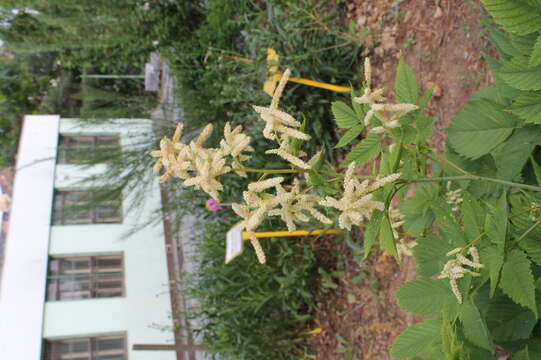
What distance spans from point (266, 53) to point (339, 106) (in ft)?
7.04

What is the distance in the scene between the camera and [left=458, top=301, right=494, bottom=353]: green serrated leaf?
79 cm

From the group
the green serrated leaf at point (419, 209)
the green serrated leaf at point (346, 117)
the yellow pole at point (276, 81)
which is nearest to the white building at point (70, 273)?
the yellow pole at point (276, 81)

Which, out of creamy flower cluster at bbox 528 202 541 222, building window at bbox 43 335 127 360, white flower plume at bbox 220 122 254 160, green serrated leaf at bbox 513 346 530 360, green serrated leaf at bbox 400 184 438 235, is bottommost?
green serrated leaf at bbox 513 346 530 360

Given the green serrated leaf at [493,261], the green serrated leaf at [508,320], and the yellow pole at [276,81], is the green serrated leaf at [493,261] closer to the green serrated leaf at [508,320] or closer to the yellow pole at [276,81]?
the green serrated leaf at [508,320]

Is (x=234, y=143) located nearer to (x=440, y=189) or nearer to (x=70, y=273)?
(x=440, y=189)

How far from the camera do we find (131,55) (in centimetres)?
370

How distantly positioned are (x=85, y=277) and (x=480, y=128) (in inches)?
205

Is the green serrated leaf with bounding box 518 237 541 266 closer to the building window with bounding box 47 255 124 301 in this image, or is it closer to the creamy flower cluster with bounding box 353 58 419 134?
the creamy flower cluster with bounding box 353 58 419 134

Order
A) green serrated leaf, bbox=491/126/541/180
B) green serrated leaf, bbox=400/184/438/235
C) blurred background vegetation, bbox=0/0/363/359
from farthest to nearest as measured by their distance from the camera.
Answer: blurred background vegetation, bbox=0/0/363/359 < green serrated leaf, bbox=400/184/438/235 < green serrated leaf, bbox=491/126/541/180

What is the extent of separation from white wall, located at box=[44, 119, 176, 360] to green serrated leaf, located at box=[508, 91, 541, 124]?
4.29m

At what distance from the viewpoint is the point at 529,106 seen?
0.80 m

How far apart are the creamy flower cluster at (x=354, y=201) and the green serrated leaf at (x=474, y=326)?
30 cm

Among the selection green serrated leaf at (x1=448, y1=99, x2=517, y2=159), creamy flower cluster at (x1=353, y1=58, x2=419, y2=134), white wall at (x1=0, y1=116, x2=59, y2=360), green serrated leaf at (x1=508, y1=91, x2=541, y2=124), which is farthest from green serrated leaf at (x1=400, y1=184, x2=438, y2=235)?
white wall at (x1=0, y1=116, x2=59, y2=360)

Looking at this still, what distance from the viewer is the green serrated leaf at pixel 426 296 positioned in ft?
2.90
